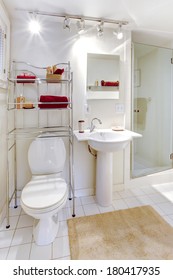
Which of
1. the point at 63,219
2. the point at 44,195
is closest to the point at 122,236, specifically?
the point at 63,219

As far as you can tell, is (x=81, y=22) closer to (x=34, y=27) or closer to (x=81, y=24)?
(x=81, y=24)

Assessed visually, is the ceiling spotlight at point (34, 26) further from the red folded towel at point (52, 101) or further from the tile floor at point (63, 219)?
the tile floor at point (63, 219)

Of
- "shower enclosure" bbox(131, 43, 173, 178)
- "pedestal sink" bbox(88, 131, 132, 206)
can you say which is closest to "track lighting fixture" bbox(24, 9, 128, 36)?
"shower enclosure" bbox(131, 43, 173, 178)

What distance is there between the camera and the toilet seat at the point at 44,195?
4.53 feet

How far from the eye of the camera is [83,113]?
7.23ft

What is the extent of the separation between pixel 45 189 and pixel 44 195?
98 mm

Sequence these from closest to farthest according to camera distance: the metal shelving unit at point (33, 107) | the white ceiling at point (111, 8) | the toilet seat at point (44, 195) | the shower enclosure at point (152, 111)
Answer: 1. the toilet seat at point (44, 195)
2. the white ceiling at point (111, 8)
3. the metal shelving unit at point (33, 107)
4. the shower enclosure at point (152, 111)

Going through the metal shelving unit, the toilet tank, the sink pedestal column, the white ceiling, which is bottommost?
the sink pedestal column

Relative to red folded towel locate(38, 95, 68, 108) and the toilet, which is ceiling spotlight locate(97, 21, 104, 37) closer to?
red folded towel locate(38, 95, 68, 108)

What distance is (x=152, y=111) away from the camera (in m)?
2.93

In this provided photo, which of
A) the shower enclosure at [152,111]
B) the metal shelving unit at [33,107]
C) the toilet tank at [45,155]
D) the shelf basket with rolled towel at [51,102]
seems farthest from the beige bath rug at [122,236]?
the shelf basket with rolled towel at [51,102]

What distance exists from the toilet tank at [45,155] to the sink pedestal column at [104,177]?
0.48 meters

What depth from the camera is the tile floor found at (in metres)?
1.42

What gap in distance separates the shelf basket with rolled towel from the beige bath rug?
1.21 meters
